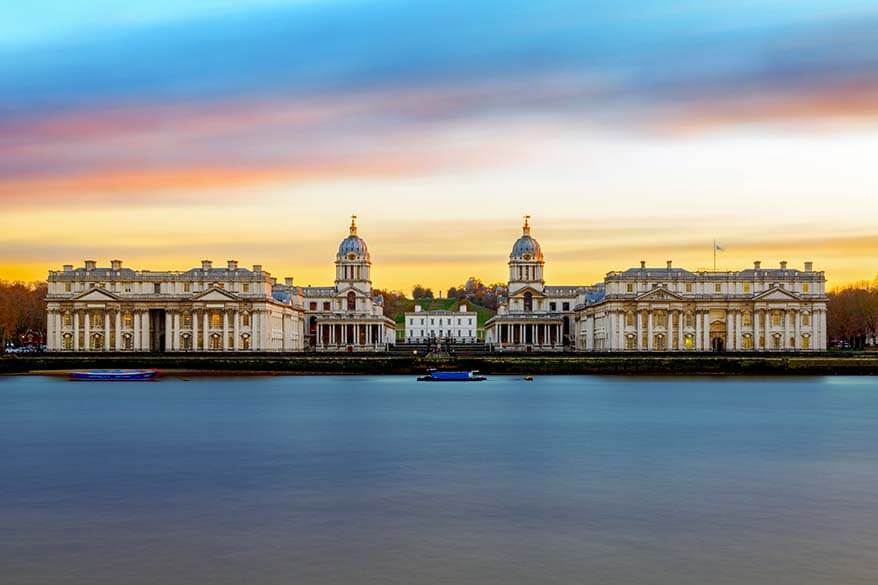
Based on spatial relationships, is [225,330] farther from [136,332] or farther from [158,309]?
[136,332]

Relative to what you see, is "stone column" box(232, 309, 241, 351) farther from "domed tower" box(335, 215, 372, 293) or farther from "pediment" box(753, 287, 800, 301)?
A: "pediment" box(753, 287, 800, 301)

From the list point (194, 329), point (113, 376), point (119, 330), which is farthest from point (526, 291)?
point (113, 376)

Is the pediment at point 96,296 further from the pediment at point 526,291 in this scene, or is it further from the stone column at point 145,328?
the pediment at point 526,291

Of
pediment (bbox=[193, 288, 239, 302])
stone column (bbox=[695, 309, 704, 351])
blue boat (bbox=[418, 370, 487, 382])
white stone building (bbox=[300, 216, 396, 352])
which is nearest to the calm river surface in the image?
blue boat (bbox=[418, 370, 487, 382])

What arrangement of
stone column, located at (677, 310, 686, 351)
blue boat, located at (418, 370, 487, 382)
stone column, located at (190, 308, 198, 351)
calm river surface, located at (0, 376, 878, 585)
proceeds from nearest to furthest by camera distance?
calm river surface, located at (0, 376, 878, 585) → blue boat, located at (418, 370, 487, 382) → stone column, located at (677, 310, 686, 351) → stone column, located at (190, 308, 198, 351)

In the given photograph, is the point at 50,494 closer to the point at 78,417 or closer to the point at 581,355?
the point at 78,417

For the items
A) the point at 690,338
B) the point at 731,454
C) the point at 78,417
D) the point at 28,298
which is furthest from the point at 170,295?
the point at 731,454

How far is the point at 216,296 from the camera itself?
12562 centimetres

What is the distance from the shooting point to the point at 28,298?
155 metres

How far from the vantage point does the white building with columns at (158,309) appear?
125 metres

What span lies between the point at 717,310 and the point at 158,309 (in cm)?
5922

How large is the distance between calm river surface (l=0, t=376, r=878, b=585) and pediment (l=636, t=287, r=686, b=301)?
6555cm

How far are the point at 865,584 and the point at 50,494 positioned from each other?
1993cm

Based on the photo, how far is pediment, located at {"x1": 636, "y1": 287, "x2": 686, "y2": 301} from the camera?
125000mm
